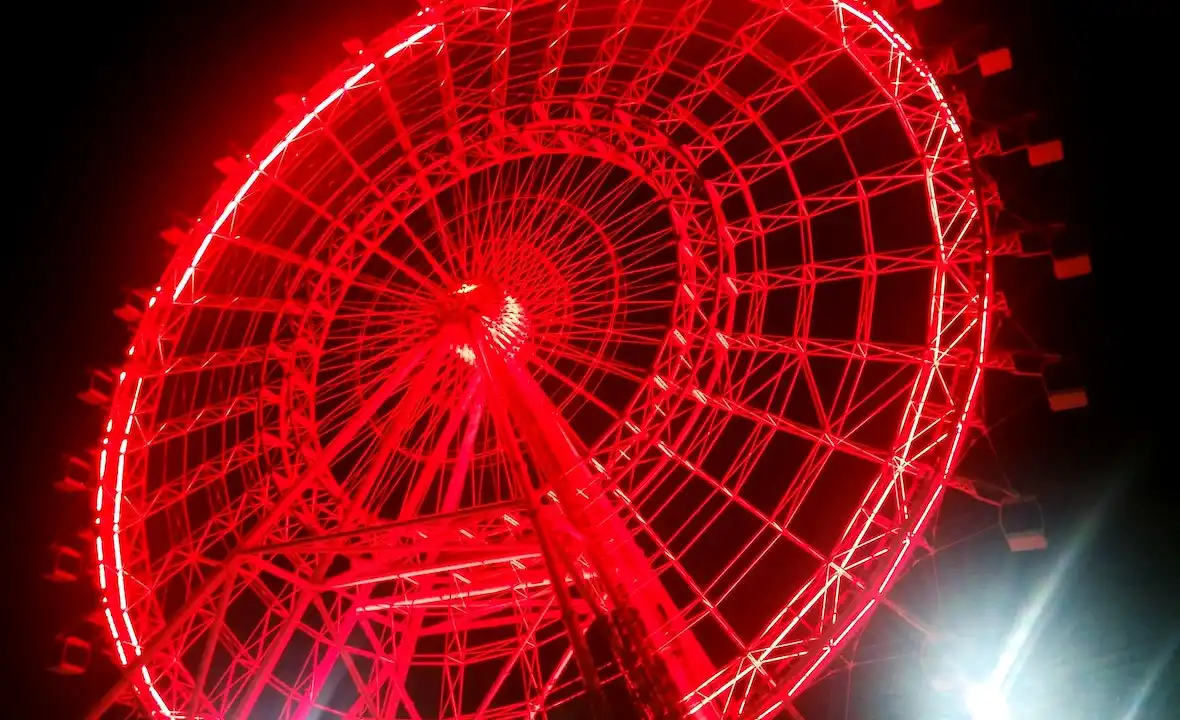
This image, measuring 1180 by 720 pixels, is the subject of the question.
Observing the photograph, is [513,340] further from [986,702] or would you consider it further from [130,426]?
[986,702]

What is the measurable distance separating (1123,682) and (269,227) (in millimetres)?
15169

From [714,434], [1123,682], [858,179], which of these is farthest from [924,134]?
[1123,682]

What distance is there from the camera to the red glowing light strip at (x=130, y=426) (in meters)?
14.5

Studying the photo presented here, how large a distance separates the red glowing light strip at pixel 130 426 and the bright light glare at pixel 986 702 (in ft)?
36.6

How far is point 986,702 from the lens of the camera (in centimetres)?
1418

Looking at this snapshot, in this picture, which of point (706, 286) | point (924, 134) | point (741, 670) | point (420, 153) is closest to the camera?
point (741, 670)

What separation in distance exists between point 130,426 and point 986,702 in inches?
522

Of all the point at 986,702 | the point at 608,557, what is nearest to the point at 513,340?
the point at 608,557

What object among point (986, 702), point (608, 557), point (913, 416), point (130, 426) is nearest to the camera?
point (608, 557)

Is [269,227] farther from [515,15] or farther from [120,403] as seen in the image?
[515,15]

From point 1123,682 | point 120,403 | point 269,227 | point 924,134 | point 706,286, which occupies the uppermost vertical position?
point 269,227

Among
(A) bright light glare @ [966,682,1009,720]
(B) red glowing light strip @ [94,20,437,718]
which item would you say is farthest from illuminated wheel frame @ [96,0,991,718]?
(A) bright light glare @ [966,682,1009,720]

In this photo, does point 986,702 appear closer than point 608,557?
No

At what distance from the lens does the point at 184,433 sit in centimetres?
1571
